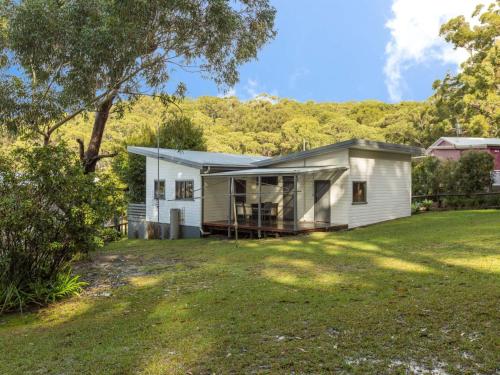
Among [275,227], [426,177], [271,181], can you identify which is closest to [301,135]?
[426,177]

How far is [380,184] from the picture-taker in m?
15.6

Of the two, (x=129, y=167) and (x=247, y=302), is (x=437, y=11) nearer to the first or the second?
(x=129, y=167)

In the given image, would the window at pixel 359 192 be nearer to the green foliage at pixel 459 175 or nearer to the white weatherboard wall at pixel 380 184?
the white weatherboard wall at pixel 380 184

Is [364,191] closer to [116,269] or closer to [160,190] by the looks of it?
[160,190]

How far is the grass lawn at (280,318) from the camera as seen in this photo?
3.83 meters

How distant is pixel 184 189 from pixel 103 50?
24.5 ft

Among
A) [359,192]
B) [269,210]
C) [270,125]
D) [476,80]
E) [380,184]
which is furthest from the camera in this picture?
[270,125]

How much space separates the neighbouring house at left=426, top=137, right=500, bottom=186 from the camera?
23473 millimetres

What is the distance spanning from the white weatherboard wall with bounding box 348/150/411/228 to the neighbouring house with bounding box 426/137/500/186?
277 inches

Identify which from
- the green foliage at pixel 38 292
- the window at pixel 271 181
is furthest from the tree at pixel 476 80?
the green foliage at pixel 38 292

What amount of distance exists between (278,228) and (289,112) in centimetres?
3204

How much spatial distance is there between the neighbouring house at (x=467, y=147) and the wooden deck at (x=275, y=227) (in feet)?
37.5

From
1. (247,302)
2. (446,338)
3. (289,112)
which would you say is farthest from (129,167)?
(289,112)

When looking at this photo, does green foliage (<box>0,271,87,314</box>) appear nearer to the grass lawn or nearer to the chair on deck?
the grass lawn
